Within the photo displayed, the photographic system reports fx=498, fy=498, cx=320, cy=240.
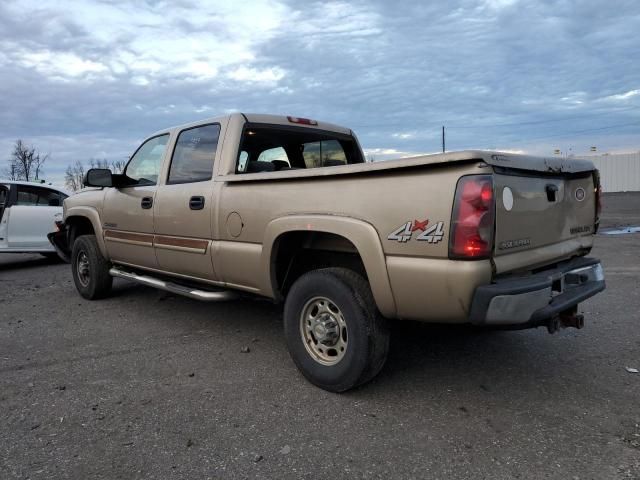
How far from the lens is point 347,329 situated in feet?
10.4

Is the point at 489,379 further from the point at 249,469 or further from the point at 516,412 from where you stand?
the point at 249,469

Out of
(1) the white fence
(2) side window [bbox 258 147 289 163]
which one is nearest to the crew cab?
(2) side window [bbox 258 147 289 163]

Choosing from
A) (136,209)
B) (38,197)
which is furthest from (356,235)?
(38,197)

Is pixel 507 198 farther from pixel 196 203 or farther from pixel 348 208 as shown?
pixel 196 203

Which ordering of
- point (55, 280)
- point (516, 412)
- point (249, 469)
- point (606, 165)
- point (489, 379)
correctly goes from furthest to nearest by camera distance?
point (606, 165) < point (55, 280) < point (489, 379) < point (516, 412) < point (249, 469)

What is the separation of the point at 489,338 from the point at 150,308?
12.3ft

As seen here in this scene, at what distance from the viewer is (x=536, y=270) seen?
3.16m

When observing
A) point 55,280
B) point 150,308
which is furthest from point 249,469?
point 55,280

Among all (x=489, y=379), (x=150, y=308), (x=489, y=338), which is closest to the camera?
(x=489, y=379)

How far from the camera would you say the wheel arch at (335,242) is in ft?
9.66

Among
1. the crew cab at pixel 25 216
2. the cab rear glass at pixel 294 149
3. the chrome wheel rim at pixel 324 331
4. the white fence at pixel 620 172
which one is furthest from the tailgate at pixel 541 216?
the white fence at pixel 620 172

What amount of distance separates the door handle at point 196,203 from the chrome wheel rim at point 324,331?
4.49 feet

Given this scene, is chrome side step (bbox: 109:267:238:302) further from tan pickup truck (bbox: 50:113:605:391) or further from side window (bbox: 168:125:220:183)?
side window (bbox: 168:125:220:183)

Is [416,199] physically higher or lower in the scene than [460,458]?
higher
